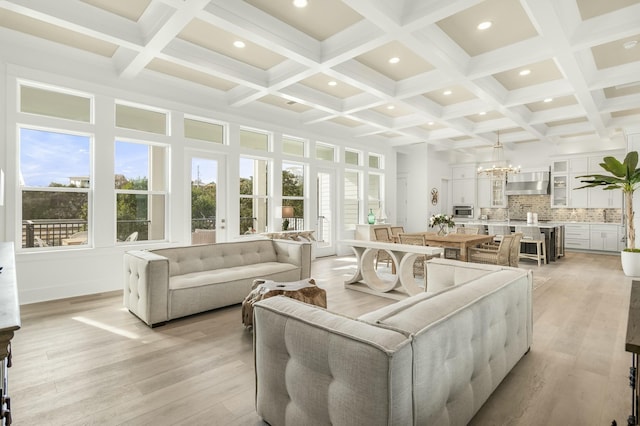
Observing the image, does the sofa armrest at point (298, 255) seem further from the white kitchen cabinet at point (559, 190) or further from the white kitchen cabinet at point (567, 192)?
the white kitchen cabinet at point (559, 190)

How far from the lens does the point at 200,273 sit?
13.3 ft

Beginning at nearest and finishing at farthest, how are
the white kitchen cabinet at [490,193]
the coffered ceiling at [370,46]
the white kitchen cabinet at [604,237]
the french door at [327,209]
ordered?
the coffered ceiling at [370,46]
the french door at [327,209]
the white kitchen cabinet at [604,237]
the white kitchen cabinet at [490,193]

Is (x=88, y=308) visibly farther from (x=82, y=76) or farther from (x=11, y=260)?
(x=82, y=76)

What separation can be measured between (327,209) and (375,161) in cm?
228

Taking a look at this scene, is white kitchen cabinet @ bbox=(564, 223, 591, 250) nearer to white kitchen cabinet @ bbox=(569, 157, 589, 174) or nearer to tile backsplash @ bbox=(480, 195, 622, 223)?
tile backsplash @ bbox=(480, 195, 622, 223)

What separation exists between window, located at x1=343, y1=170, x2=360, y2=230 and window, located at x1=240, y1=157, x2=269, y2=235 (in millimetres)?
2499

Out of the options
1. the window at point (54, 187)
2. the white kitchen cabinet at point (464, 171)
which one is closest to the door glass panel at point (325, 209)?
the window at point (54, 187)

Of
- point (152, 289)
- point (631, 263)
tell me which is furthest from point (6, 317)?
point (631, 263)

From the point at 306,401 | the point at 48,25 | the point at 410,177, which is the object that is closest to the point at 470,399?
the point at 306,401

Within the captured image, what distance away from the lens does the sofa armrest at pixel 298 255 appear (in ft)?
15.6

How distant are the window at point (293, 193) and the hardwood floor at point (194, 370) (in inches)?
140

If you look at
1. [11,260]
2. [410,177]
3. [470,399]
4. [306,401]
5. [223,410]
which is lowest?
[223,410]

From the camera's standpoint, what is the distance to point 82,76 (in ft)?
14.8

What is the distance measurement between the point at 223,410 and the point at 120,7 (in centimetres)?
380
